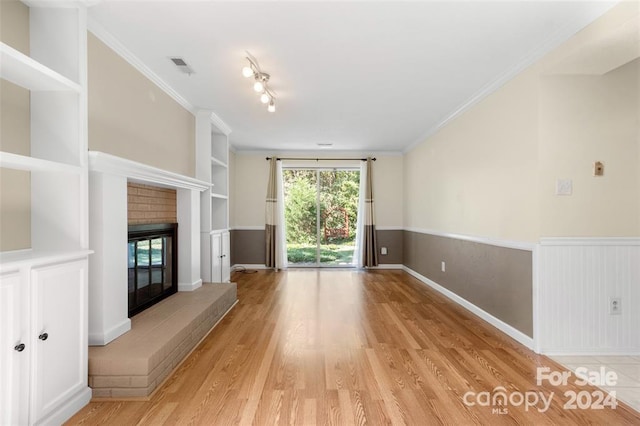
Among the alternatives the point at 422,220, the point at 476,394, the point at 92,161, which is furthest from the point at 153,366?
the point at 422,220

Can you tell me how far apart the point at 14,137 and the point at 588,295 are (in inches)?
159

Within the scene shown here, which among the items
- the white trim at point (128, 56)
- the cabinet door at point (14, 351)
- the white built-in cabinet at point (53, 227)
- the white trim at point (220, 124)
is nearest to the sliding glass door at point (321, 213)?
the white trim at point (220, 124)

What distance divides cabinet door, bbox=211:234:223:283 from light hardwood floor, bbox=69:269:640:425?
28.7 inches

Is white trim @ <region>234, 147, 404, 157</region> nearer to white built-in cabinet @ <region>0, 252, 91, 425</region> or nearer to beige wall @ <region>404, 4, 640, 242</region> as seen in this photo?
beige wall @ <region>404, 4, 640, 242</region>

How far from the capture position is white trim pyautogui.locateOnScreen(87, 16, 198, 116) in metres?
2.31

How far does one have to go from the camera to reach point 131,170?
→ 7.98ft

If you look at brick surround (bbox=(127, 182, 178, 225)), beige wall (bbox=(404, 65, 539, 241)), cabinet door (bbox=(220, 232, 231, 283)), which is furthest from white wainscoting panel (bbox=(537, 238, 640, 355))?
cabinet door (bbox=(220, 232, 231, 283))

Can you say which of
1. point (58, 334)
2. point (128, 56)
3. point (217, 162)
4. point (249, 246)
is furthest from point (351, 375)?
point (249, 246)

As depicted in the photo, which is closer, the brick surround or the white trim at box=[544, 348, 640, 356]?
the white trim at box=[544, 348, 640, 356]

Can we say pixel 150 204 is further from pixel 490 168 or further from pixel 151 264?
pixel 490 168

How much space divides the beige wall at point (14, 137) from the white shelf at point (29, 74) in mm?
80

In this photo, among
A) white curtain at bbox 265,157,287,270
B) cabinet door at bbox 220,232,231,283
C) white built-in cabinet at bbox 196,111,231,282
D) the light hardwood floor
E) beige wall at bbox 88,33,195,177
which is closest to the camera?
the light hardwood floor

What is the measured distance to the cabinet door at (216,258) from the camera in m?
4.39

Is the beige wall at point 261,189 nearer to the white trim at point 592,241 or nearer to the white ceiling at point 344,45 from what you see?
the white ceiling at point 344,45
